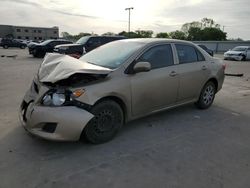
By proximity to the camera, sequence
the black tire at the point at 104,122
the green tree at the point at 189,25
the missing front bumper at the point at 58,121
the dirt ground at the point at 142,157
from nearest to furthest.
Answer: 1. the dirt ground at the point at 142,157
2. the missing front bumper at the point at 58,121
3. the black tire at the point at 104,122
4. the green tree at the point at 189,25

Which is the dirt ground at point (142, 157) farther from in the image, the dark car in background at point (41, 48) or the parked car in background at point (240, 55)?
the parked car in background at point (240, 55)

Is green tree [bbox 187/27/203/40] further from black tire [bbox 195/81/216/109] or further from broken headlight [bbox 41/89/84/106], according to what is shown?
broken headlight [bbox 41/89/84/106]

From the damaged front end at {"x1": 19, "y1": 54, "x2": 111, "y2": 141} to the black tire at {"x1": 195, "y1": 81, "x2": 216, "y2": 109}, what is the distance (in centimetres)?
287

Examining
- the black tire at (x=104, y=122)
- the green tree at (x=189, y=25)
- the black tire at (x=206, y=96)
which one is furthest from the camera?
the green tree at (x=189, y=25)

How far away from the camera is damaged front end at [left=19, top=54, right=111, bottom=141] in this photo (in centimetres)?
327

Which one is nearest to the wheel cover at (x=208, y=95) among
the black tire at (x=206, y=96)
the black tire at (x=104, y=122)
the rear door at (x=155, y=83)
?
the black tire at (x=206, y=96)

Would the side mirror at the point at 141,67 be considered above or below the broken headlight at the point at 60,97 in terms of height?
above

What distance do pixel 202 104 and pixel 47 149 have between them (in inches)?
143

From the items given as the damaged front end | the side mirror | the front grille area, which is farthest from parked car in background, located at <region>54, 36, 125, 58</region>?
the front grille area

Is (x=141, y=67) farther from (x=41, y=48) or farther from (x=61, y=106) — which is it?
(x=41, y=48)

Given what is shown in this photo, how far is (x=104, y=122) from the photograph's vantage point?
3.77 m

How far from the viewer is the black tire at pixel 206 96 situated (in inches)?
218

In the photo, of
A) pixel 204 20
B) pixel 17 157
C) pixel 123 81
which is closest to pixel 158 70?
pixel 123 81

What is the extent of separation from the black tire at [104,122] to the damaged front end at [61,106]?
173 millimetres
